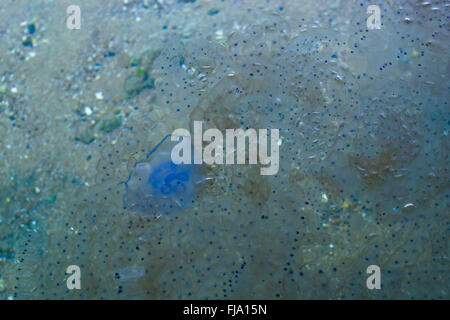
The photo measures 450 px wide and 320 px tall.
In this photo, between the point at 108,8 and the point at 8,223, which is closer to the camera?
the point at 8,223

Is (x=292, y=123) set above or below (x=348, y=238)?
above
